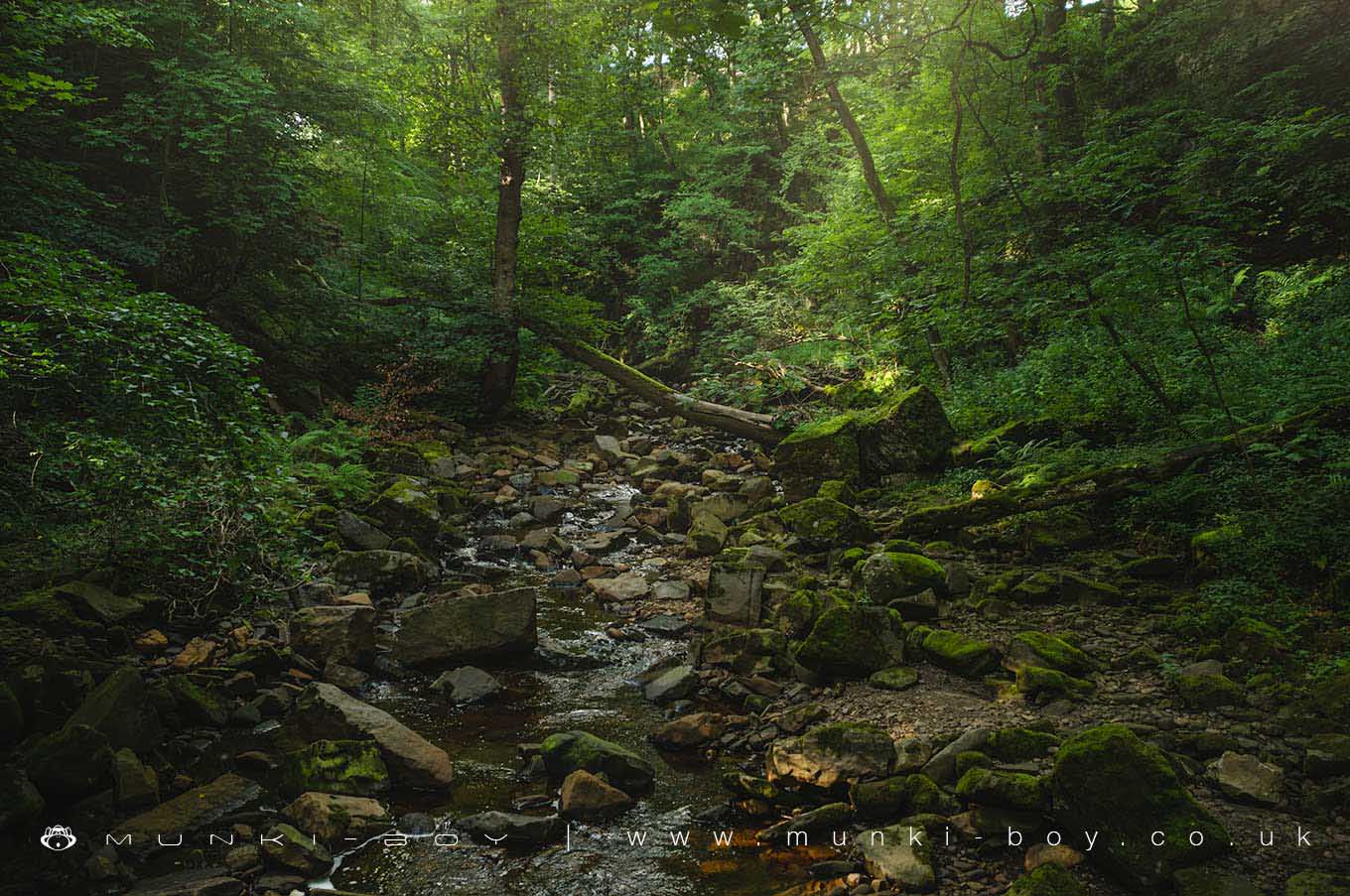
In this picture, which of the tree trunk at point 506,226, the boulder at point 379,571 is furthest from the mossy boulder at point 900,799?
the tree trunk at point 506,226

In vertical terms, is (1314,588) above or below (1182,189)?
below

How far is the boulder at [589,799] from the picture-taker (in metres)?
3.94

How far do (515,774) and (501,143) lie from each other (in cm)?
1268

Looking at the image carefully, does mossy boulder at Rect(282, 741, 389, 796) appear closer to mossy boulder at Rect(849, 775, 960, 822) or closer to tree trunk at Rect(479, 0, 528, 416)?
mossy boulder at Rect(849, 775, 960, 822)

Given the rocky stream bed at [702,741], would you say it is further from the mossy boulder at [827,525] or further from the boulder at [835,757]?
the mossy boulder at [827,525]

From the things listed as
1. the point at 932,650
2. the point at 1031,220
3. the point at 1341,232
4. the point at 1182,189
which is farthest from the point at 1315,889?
the point at 1341,232

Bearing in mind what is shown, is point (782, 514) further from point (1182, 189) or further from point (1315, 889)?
point (1315, 889)

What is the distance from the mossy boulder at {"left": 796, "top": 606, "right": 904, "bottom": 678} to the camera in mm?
5180

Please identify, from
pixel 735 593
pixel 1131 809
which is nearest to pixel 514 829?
pixel 1131 809

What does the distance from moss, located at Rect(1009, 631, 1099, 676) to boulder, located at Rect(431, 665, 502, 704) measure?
4.33 meters

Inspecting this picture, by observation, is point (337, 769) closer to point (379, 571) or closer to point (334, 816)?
point (334, 816)

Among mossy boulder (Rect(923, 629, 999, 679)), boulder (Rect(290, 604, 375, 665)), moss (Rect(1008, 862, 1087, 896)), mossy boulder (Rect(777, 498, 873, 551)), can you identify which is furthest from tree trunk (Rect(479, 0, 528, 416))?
moss (Rect(1008, 862, 1087, 896))

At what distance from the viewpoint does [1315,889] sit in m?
2.53

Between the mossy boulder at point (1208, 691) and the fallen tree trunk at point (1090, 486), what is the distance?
2.36 m
